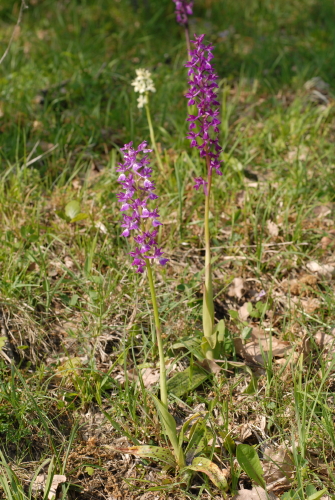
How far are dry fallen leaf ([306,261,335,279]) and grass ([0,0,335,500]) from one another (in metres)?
0.04

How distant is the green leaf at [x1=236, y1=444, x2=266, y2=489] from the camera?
1.87 meters

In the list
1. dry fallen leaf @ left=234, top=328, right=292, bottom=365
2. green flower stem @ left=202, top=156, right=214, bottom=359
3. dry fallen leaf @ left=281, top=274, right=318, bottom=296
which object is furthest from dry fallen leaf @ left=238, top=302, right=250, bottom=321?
green flower stem @ left=202, top=156, right=214, bottom=359

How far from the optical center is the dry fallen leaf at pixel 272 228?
3.08 m

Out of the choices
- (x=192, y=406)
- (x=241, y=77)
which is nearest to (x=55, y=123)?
(x=241, y=77)

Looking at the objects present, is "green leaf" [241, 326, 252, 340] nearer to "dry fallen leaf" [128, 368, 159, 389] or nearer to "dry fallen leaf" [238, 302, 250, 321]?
"dry fallen leaf" [238, 302, 250, 321]

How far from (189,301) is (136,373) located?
1.54 ft

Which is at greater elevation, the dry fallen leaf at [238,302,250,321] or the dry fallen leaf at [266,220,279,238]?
the dry fallen leaf at [266,220,279,238]

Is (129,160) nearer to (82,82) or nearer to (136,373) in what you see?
(136,373)

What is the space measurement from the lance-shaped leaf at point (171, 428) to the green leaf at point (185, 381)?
11.2 inches

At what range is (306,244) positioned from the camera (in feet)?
9.83

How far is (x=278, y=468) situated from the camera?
2010 mm

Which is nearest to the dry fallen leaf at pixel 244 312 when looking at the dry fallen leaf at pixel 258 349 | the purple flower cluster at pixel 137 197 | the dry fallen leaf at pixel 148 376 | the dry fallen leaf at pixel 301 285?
the dry fallen leaf at pixel 258 349

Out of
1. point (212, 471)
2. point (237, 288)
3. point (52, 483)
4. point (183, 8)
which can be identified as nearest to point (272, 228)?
point (237, 288)

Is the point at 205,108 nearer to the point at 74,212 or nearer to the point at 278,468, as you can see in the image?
the point at 74,212
